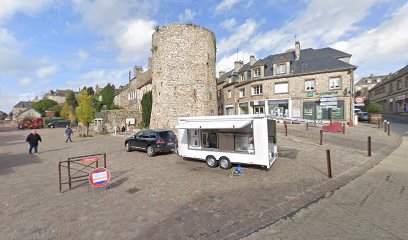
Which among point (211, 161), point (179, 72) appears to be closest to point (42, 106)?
point (179, 72)

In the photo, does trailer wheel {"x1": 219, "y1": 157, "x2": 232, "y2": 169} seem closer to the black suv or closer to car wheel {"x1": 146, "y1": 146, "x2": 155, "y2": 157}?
the black suv

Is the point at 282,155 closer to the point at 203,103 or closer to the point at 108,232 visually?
the point at 108,232

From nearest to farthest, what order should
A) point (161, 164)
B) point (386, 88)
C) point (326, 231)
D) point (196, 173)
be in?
1. point (326, 231)
2. point (196, 173)
3. point (161, 164)
4. point (386, 88)

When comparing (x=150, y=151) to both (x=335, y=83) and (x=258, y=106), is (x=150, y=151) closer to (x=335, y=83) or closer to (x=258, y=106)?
(x=258, y=106)

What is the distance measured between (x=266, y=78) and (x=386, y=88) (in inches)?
1298

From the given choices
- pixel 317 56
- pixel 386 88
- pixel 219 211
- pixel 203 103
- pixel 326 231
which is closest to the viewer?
pixel 326 231

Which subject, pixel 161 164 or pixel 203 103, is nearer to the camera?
pixel 161 164

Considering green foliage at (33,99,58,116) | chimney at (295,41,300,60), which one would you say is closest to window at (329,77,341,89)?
chimney at (295,41,300,60)

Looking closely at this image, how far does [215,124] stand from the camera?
27.3ft

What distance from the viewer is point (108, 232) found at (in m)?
4.09

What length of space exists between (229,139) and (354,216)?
181 inches

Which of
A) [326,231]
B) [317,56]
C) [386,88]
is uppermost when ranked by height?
[317,56]

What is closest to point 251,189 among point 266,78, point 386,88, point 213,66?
point 213,66

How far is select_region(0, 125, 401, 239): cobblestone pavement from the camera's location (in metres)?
4.20
